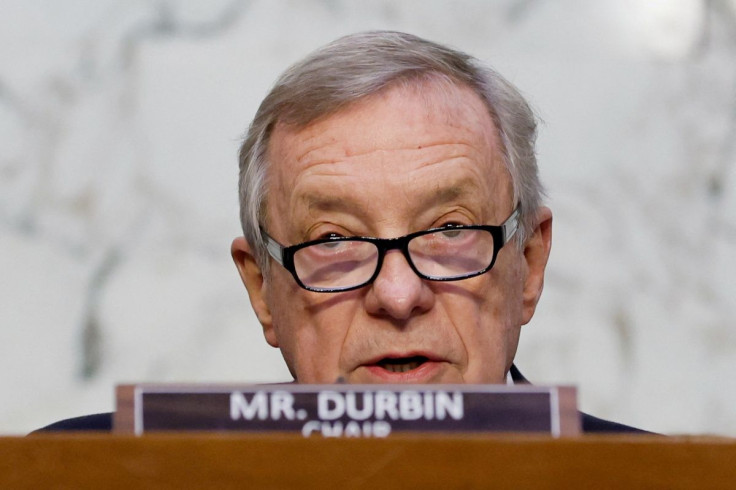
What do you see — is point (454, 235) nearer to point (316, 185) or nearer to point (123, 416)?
point (316, 185)

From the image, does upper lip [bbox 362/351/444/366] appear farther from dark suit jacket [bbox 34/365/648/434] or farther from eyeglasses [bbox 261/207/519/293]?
dark suit jacket [bbox 34/365/648/434]

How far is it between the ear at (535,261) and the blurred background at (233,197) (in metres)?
0.88

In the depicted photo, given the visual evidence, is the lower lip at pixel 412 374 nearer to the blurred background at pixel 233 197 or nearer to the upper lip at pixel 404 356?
the upper lip at pixel 404 356

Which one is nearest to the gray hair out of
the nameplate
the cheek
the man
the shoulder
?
the man

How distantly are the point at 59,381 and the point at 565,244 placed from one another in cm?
123

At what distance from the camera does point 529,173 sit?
62.0 inches

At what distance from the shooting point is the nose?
4.27 feet

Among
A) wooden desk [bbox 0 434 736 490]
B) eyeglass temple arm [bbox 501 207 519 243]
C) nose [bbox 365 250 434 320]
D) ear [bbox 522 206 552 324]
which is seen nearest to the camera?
wooden desk [bbox 0 434 736 490]

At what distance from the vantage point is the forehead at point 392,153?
1378 mm

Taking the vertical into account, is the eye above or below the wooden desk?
above

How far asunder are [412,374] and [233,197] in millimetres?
1252

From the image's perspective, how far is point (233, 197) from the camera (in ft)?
8.14

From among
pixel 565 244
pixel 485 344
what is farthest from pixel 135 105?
pixel 485 344

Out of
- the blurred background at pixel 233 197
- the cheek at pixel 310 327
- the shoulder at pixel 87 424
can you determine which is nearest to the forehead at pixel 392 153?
the cheek at pixel 310 327
